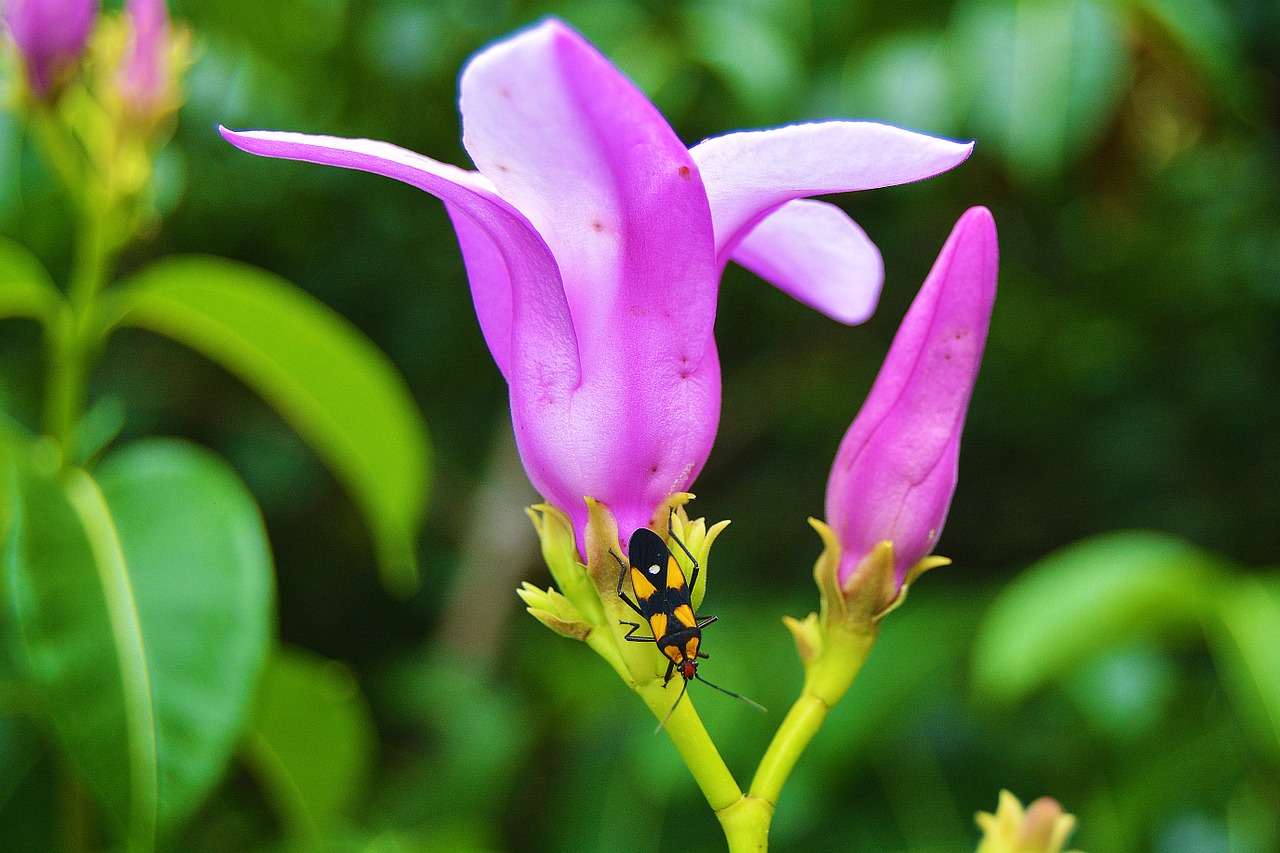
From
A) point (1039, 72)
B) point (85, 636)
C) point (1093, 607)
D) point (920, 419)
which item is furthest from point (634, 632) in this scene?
point (1039, 72)

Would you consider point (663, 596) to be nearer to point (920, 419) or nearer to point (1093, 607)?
point (920, 419)

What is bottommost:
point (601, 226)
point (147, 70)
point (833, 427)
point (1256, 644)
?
point (833, 427)

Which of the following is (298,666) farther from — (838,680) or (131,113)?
(838,680)

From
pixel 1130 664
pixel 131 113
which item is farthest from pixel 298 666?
pixel 1130 664

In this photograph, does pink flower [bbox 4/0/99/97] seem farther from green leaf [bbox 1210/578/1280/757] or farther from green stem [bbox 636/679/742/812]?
green leaf [bbox 1210/578/1280/757]

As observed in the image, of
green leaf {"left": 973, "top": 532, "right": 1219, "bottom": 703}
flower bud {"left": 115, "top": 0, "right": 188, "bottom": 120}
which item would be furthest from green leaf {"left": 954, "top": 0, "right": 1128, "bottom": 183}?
flower bud {"left": 115, "top": 0, "right": 188, "bottom": 120}

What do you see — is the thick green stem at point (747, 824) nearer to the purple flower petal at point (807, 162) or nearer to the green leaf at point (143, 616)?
the purple flower petal at point (807, 162)

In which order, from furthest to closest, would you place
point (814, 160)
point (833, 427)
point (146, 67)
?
point (833, 427), point (146, 67), point (814, 160)
